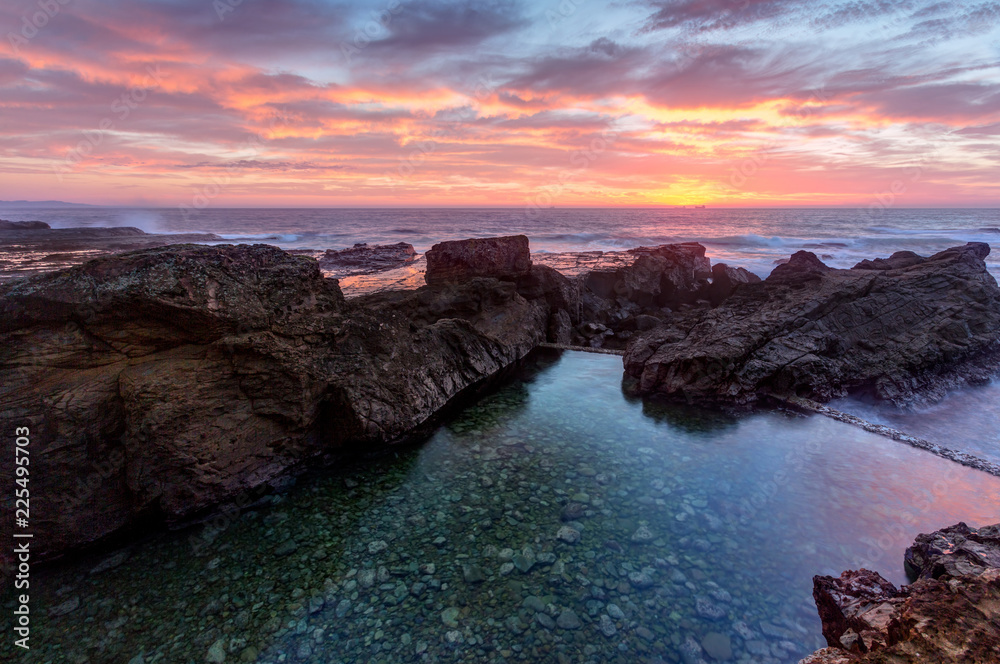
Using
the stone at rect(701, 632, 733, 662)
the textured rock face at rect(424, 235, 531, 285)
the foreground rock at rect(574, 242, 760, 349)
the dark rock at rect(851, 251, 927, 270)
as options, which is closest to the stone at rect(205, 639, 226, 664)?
the stone at rect(701, 632, 733, 662)

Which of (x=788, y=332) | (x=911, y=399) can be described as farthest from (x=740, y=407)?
(x=911, y=399)

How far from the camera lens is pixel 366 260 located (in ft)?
118

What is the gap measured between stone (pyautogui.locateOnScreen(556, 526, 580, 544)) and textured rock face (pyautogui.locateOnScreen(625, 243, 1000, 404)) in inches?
232

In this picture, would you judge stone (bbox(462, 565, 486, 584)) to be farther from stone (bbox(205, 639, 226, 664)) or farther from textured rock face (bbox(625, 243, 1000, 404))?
textured rock face (bbox(625, 243, 1000, 404))

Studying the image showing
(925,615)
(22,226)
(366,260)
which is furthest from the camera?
(22,226)

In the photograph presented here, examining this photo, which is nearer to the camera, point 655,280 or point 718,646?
point 718,646

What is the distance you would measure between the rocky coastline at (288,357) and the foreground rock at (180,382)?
2cm

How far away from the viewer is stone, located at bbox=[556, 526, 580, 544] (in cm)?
621

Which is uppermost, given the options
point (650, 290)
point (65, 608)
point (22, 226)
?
point (22, 226)

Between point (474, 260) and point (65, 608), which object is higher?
point (474, 260)

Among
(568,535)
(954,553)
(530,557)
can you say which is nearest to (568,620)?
(530,557)

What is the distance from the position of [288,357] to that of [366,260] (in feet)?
97.8

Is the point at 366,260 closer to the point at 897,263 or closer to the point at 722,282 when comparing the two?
the point at 722,282

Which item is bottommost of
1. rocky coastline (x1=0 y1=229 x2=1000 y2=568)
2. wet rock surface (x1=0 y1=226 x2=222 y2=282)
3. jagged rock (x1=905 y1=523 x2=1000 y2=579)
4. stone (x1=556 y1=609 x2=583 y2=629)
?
stone (x1=556 y1=609 x2=583 y2=629)
